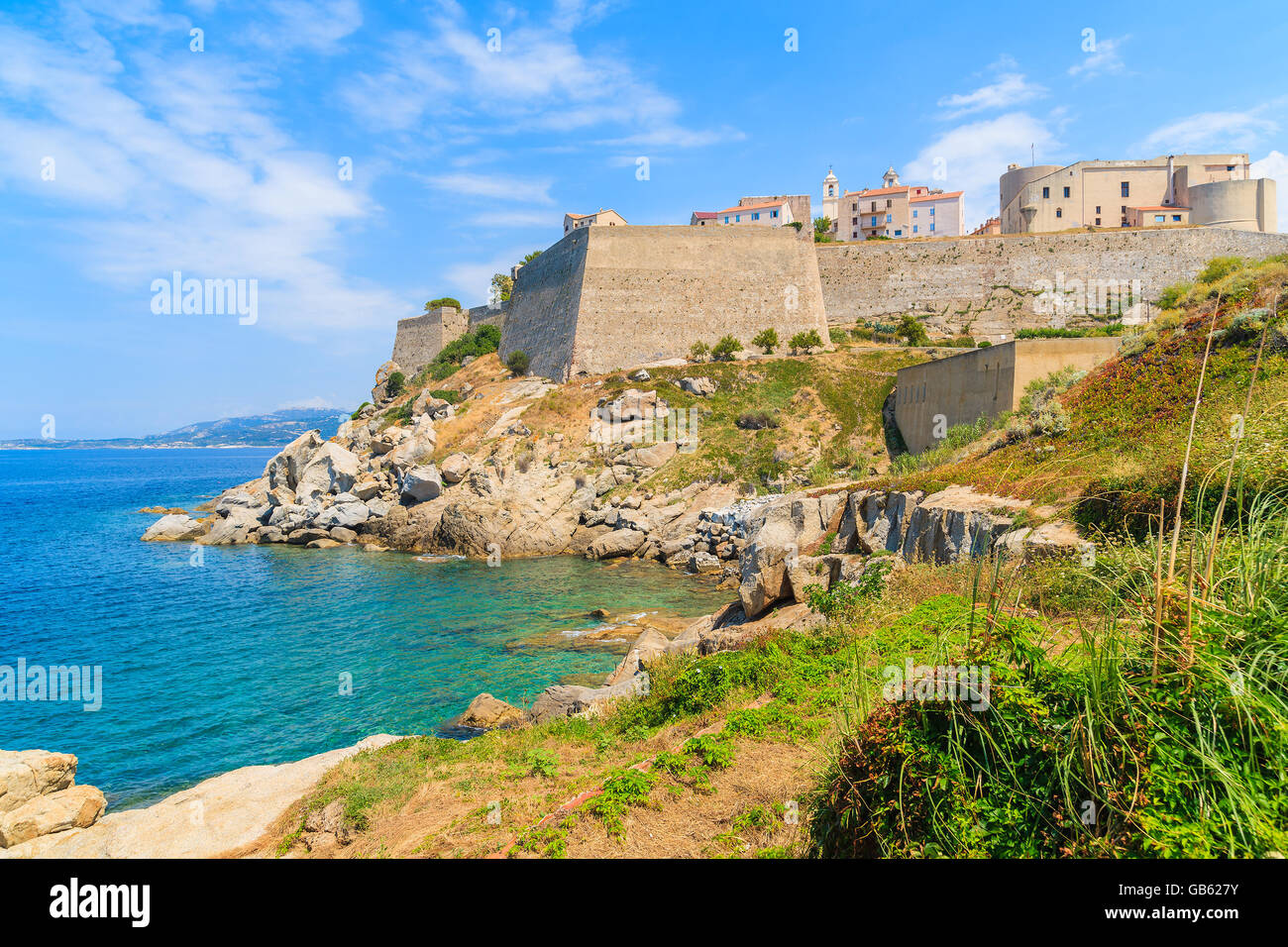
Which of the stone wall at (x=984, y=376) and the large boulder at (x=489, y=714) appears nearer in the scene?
the large boulder at (x=489, y=714)

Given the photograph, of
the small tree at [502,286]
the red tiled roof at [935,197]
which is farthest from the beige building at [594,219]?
the red tiled roof at [935,197]

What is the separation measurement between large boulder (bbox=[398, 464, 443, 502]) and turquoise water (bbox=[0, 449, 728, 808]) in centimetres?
369

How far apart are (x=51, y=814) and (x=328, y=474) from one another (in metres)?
29.6

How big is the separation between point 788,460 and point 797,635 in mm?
23744

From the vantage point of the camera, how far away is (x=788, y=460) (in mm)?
31391

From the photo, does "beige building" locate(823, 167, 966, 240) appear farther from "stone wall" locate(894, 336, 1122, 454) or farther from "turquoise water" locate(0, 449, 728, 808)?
"turquoise water" locate(0, 449, 728, 808)

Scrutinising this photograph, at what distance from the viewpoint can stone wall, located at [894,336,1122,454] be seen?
17406mm

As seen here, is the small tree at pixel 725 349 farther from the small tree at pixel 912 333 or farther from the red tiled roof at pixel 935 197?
the red tiled roof at pixel 935 197

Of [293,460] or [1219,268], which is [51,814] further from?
[293,460]

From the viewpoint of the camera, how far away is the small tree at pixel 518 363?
1785 inches

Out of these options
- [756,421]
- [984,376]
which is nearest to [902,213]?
[756,421]

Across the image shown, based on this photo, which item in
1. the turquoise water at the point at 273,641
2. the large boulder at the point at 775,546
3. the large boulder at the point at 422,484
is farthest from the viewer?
the large boulder at the point at 422,484

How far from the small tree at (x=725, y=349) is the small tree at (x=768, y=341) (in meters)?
1.17
